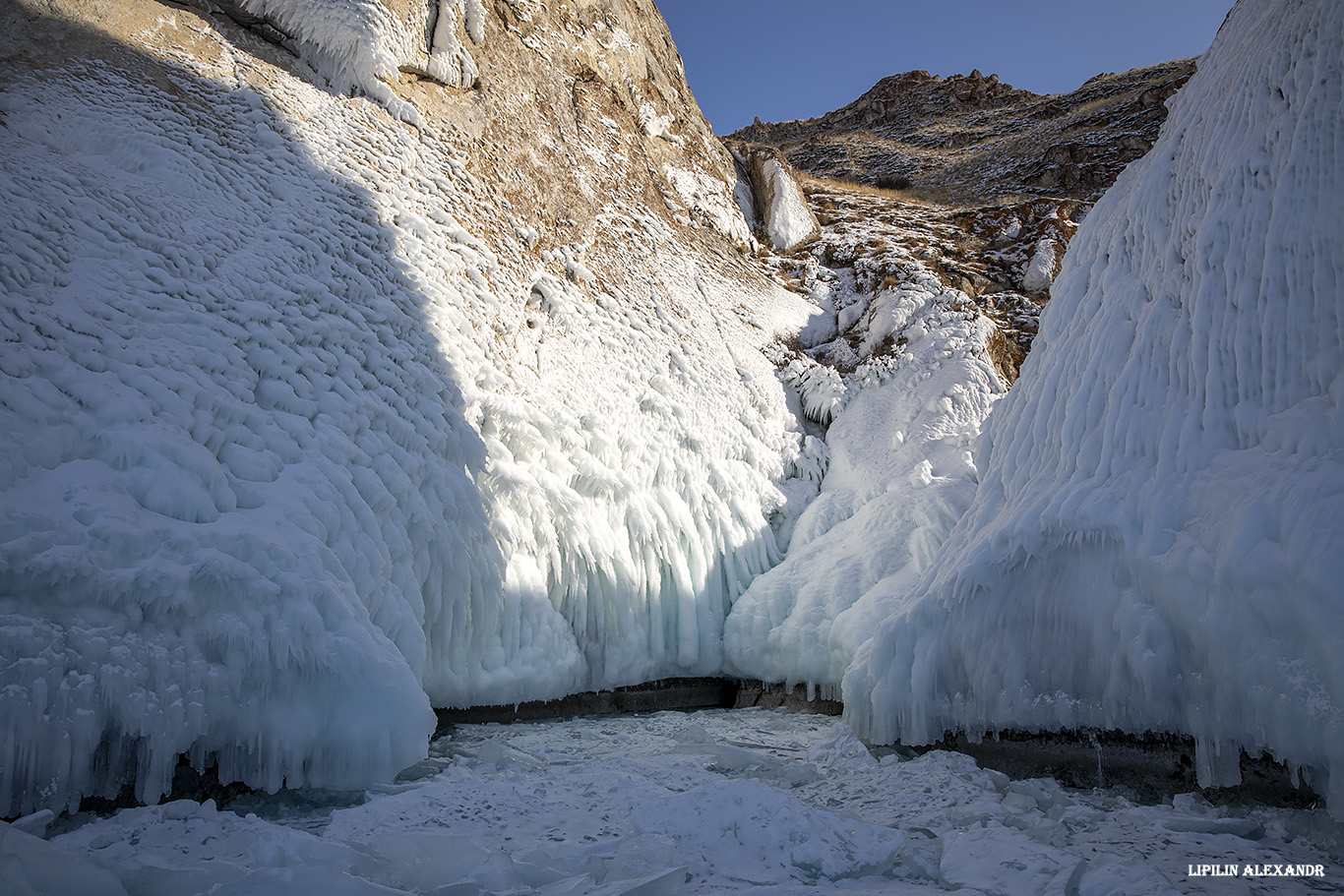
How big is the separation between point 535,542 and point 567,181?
507 centimetres

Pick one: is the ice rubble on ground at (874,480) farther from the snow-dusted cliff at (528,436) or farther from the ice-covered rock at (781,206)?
the ice-covered rock at (781,206)

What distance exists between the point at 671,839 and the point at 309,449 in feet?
11.0

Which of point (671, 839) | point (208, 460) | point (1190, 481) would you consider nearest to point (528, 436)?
point (208, 460)

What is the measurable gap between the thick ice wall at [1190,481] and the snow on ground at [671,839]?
0.49 metres

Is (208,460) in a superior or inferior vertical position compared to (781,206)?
inferior

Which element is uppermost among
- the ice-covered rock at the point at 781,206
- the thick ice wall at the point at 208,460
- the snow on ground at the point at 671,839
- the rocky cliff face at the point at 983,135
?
the rocky cliff face at the point at 983,135

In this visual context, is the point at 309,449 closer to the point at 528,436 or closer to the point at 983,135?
the point at 528,436

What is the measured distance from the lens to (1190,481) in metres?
4.05

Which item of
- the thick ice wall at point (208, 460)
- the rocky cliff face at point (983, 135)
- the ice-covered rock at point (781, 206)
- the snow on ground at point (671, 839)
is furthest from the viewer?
the rocky cliff face at point (983, 135)

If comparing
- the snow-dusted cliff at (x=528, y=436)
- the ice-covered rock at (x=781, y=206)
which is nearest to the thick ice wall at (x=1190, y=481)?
the snow-dusted cliff at (x=528, y=436)

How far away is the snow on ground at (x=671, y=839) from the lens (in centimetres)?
288

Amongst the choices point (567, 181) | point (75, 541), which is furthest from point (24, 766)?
point (567, 181)

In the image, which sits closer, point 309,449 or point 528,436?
point 309,449

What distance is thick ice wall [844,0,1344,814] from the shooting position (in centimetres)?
345
